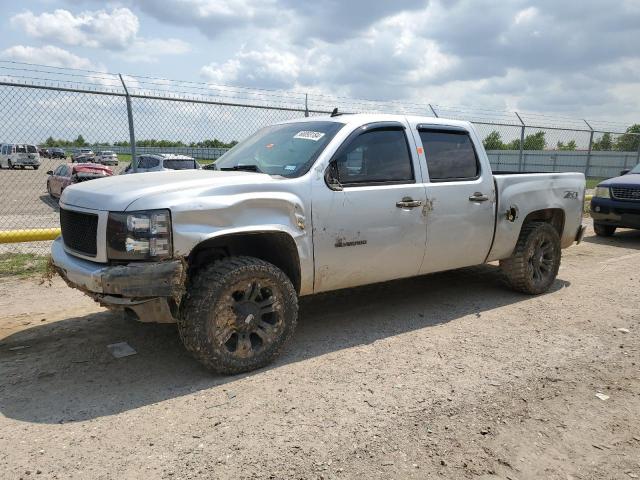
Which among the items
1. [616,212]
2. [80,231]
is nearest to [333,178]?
[80,231]

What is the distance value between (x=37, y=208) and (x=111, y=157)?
276cm

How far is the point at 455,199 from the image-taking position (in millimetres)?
4973

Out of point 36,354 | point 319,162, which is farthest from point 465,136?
point 36,354

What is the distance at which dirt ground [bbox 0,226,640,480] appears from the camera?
9.22ft

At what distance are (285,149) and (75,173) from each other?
15.2 m

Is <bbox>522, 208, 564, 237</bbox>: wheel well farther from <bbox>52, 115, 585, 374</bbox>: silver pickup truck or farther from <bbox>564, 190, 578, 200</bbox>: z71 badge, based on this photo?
<bbox>52, 115, 585, 374</bbox>: silver pickup truck

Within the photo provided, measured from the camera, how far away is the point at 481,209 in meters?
5.22

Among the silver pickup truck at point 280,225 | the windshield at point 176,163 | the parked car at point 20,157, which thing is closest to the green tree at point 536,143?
the windshield at point 176,163

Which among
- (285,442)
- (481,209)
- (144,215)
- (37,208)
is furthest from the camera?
(37,208)

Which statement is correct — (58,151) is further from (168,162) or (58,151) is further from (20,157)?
(20,157)

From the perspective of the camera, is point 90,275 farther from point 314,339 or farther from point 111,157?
point 111,157

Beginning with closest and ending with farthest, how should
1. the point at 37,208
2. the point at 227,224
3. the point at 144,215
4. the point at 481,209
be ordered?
the point at 144,215
the point at 227,224
the point at 481,209
the point at 37,208

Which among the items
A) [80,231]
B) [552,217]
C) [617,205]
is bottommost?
[617,205]

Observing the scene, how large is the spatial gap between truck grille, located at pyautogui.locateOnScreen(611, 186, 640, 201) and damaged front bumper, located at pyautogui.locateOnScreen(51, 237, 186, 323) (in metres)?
9.19
